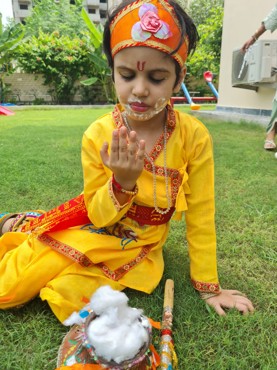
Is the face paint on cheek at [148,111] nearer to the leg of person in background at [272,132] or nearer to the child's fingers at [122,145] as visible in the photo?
the child's fingers at [122,145]

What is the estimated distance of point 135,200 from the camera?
137cm

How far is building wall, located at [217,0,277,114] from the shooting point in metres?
5.70

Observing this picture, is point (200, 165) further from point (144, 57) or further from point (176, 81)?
point (144, 57)

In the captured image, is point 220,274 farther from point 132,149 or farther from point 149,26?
point 149,26

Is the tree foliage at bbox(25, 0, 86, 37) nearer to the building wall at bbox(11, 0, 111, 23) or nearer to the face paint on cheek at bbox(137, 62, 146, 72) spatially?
the building wall at bbox(11, 0, 111, 23)

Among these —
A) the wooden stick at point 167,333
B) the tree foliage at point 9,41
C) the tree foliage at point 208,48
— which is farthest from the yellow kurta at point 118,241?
the tree foliage at point 9,41

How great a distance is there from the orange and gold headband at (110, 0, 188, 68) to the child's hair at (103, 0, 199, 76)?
14 millimetres

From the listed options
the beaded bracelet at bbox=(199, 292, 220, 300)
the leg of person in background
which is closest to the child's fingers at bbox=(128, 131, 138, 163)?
the beaded bracelet at bbox=(199, 292, 220, 300)

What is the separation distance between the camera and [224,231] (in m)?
1.94

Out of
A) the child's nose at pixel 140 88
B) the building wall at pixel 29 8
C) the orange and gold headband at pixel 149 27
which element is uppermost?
the building wall at pixel 29 8

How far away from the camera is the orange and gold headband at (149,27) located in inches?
44.5

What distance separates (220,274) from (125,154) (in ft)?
2.64

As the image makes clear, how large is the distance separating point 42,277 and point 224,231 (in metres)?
1.04

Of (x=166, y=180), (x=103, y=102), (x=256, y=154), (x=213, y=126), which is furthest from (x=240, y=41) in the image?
(x=103, y=102)
